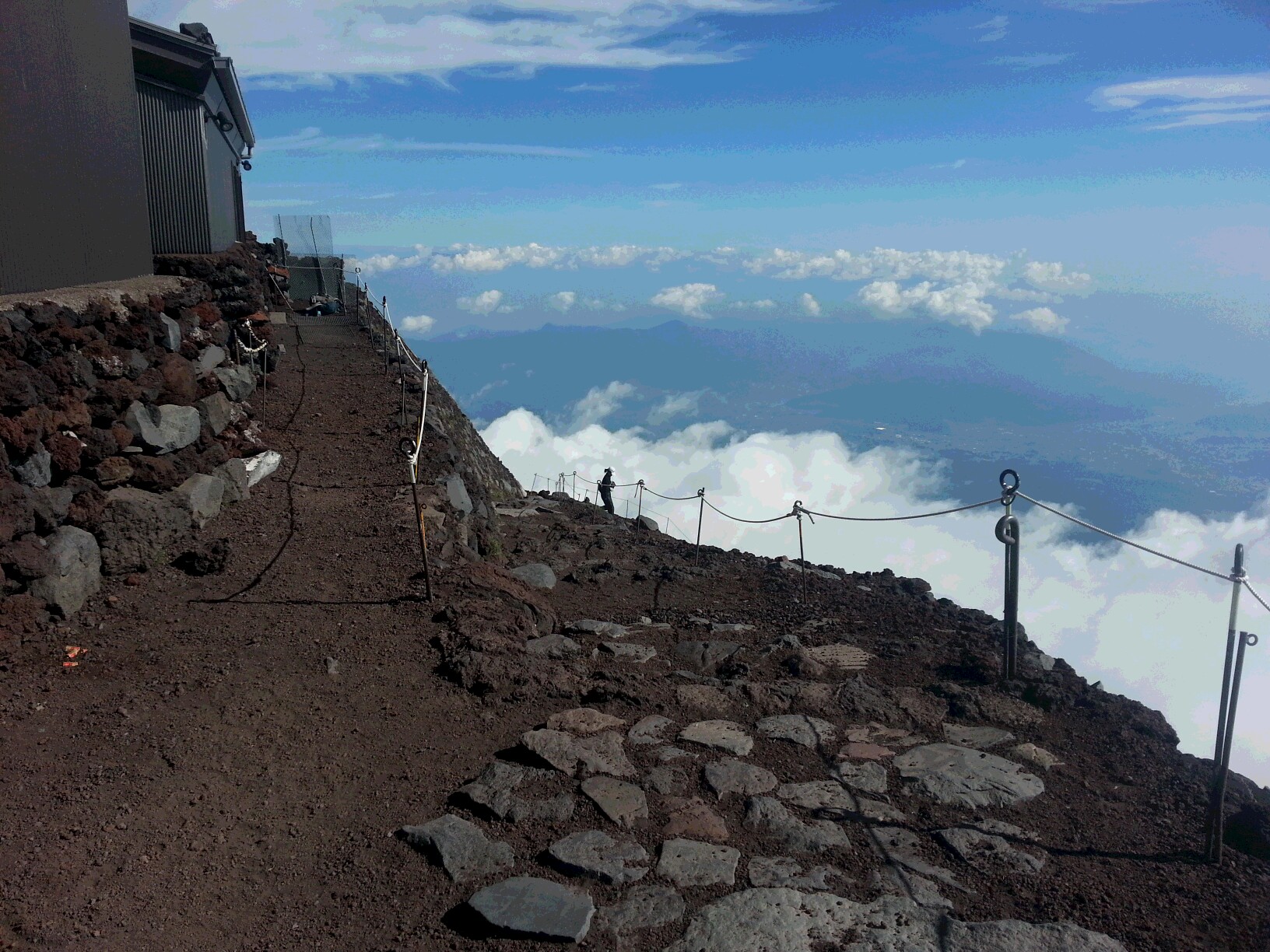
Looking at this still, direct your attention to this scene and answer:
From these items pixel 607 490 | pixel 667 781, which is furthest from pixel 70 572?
pixel 607 490

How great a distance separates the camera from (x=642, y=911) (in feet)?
14.0

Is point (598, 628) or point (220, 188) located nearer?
point (598, 628)

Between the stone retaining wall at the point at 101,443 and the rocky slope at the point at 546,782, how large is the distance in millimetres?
415

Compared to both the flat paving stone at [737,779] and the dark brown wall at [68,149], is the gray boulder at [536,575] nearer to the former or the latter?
the flat paving stone at [737,779]

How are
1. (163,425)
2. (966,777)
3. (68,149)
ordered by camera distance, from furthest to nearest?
(68,149), (163,425), (966,777)

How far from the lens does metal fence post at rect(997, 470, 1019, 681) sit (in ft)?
21.2

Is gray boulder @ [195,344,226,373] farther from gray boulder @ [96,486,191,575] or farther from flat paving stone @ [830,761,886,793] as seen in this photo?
flat paving stone @ [830,761,886,793]

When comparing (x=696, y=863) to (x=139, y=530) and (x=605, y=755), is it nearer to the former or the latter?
(x=605, y=755)

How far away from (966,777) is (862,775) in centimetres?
65

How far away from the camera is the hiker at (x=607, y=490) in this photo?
17.6m

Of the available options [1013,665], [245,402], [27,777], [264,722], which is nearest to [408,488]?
[245,402]

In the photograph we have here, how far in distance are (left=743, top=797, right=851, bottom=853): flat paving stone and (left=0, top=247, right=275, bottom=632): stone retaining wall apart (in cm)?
572

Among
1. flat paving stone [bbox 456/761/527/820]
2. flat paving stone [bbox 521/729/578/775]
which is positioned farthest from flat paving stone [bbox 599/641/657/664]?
flat paving stone [bbox 456/761/527/820]

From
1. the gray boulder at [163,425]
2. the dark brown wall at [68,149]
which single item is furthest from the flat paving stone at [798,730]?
the dark brown wall at [68,149]
